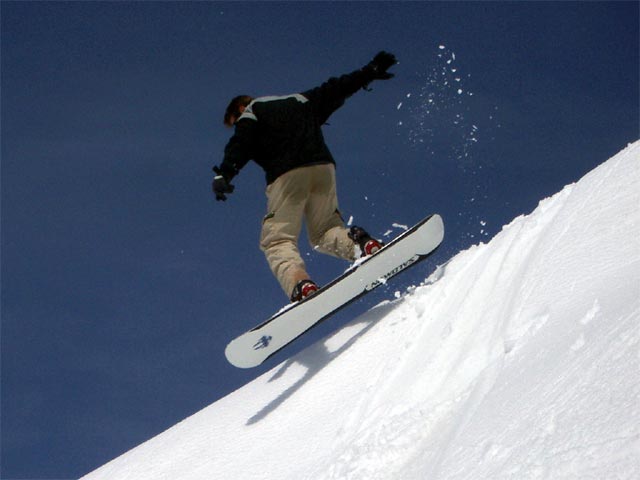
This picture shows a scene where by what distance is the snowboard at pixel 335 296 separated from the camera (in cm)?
566

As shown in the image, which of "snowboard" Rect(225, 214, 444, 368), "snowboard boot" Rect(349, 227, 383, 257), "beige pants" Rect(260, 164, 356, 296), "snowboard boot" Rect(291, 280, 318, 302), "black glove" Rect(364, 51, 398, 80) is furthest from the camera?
"black glove" Rect(364, 51, 398, 80)

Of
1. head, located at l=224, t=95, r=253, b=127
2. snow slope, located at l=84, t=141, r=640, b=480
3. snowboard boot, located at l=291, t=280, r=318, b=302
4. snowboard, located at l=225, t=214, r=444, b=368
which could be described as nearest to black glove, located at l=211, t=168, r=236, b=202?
head, located at l=224, t=95, r=253, b=127

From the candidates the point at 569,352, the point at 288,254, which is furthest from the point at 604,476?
the point at 288,254

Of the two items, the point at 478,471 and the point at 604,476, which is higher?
the point at 478,471

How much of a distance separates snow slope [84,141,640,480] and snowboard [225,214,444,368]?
0.62 feet

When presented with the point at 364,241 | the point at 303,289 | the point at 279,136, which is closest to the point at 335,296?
the point at 303,289

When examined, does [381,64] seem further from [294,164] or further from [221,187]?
[221,187]

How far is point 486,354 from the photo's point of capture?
12.4 ft

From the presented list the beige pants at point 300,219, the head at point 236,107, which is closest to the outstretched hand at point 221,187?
the beige pants at point 300,219

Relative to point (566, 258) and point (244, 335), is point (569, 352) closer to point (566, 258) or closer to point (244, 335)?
point (566, 258)

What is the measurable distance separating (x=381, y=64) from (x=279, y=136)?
96 cm

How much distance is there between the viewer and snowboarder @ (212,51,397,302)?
622 centimetres

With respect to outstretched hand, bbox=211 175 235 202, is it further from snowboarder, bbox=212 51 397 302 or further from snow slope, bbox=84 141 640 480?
snow slope, bbox=84 141 640 480

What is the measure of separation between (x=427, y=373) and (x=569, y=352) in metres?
1.28
